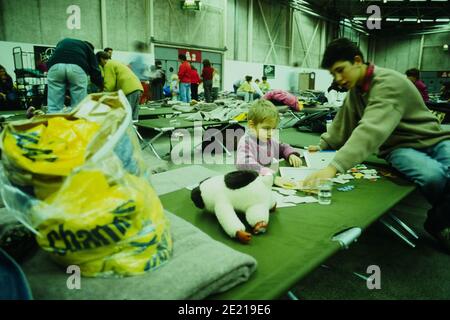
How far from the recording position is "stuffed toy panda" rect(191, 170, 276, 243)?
1.13 meters

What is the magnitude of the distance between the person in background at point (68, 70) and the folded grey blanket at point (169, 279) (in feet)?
10.9

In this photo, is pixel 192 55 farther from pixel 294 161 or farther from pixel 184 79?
pixel 294 161

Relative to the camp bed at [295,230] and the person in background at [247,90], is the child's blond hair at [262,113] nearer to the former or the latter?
the camp bed at [295,230]

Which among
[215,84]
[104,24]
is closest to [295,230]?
[104,24]

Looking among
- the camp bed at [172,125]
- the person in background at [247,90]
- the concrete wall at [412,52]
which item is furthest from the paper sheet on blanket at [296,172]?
the concrete wall at [412,52]

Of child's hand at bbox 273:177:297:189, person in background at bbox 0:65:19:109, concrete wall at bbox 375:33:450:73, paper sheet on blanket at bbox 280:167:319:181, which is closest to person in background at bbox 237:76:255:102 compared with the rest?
person in background at bbox 0:65:19:109

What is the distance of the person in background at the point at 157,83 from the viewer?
8945 mm

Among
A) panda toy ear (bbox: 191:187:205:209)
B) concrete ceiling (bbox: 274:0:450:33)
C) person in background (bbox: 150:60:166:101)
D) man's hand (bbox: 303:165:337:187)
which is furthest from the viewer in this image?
concrete ceiling (bbox: 274:0:450:33)

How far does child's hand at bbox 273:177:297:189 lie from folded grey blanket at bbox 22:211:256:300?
29.8 inches

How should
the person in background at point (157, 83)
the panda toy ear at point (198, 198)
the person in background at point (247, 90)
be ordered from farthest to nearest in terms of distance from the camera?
the person in background at point (247, 90) < the person in background at point (157, 83) < the panda toy ear at point (198, 198)

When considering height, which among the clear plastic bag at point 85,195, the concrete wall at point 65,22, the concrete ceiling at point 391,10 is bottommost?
the clear plastic bag at point 85,195

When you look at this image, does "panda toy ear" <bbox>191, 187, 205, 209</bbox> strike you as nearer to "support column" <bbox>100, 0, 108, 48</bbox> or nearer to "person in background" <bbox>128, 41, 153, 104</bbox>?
"person in background" <bbox>128, 41, 153, 104</bbox>

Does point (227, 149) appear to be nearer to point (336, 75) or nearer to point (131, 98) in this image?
point (131, 98)
